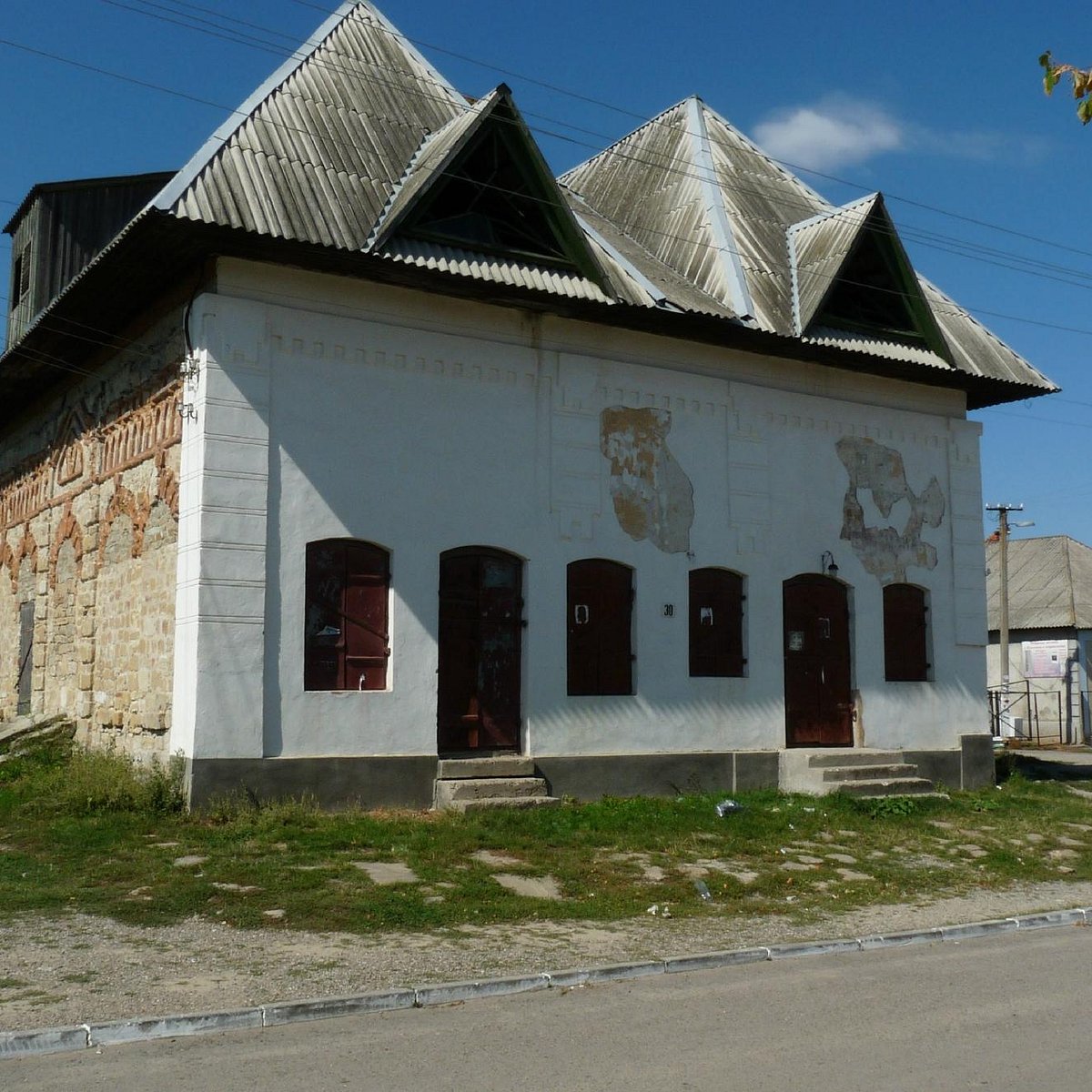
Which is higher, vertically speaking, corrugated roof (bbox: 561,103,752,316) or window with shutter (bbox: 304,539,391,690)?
corrugated roof (bbox: 561,103,752,316)

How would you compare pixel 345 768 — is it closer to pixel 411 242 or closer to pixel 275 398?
pixel 275 398

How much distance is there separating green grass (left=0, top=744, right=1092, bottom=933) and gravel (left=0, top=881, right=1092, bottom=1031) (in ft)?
1.15

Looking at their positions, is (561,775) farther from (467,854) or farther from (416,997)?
(416,997)

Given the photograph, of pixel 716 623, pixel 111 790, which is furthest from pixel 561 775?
pixel 111 790

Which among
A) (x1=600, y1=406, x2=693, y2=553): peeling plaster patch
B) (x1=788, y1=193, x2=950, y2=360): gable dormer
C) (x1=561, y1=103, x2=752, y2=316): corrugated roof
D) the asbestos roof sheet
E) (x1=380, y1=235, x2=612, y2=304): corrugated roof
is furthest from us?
(x1=561, y1=103, x2=752, y2=316): corrugated roof

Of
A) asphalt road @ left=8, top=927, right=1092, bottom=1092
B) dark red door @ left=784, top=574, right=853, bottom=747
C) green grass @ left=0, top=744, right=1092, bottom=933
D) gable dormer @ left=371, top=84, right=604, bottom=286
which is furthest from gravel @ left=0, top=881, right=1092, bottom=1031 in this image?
gable dormer @ left=371, top=84, right=604, bottom=286

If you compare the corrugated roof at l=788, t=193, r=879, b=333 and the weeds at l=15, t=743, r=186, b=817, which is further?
the corrugated roof at l=788, t=193, r=879, b=333

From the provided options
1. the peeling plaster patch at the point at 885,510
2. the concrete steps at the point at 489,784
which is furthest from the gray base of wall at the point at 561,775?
the peeling plaster patch at the point at 885,510

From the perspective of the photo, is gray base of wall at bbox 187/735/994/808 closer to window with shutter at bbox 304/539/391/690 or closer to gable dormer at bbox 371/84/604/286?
window with shutter at bbox 304/539/391/690

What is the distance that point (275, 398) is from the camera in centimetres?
1336

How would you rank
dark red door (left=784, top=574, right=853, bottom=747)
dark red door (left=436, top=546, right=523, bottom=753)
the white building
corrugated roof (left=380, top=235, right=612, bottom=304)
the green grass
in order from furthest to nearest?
dark red door (left=784, top=574, right=853, bottom=747) → dark red door (left=436, top=546, right=523, bottom=753) → corrugated roof (left=380, top=235, right=612, bottom=304) → the white building → the green grass

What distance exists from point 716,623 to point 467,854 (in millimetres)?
6100

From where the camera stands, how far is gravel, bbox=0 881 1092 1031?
22.4 feet

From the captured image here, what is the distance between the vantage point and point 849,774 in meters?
16.1
